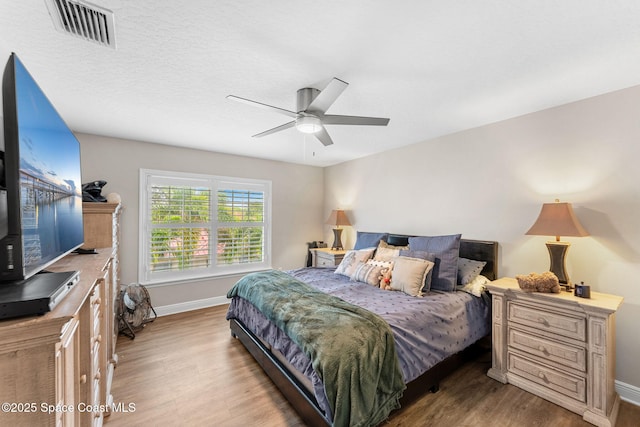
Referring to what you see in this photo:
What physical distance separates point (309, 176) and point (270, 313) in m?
3.41

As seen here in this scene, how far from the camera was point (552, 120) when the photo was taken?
2480mm

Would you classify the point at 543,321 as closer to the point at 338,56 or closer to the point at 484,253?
the point at 484,253

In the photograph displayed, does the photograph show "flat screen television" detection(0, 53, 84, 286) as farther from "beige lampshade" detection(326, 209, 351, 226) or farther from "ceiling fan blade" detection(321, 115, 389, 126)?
"beige lampshade" detection(326, 209, 351, 226)

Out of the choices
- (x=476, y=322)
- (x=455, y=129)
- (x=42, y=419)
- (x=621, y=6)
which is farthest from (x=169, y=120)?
(x=476, y=322)

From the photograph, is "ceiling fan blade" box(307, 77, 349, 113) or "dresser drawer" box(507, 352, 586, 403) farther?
"dresser drawer" box(507, 352, 586, 403)

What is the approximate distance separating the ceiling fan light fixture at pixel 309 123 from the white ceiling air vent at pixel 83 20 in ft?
3.91

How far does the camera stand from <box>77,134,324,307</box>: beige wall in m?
3.44

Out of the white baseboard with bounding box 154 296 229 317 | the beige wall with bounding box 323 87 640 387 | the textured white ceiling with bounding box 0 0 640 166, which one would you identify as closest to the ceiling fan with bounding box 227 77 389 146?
the textured white ceiling with bounding box 0 0 640 166

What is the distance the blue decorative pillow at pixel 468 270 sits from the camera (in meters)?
2.72

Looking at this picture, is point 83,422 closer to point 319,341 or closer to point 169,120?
point 319,341

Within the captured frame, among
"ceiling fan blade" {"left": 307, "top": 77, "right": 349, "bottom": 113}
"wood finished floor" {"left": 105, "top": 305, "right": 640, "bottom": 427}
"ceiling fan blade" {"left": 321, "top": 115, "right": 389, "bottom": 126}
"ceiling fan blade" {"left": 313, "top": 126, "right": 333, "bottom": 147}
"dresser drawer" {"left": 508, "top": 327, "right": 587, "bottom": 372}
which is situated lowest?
"wood finished floor" {"left": 105, "top": 305, "right": 640, "bottom": 427}

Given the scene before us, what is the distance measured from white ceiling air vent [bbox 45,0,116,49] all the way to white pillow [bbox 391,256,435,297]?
9.09 feet

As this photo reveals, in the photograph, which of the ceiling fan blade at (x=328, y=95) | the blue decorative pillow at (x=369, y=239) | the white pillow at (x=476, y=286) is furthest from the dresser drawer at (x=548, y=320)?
the ceiling fan blade at (x=328, y=95)

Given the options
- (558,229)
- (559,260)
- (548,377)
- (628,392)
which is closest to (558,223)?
(558,229)
